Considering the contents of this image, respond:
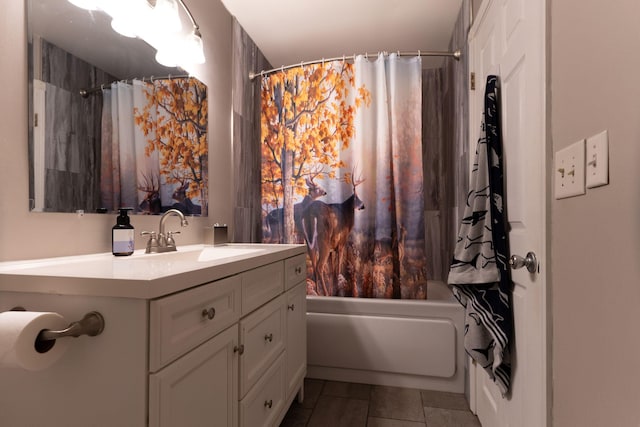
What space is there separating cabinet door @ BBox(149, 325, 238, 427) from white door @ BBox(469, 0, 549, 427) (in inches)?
35.6

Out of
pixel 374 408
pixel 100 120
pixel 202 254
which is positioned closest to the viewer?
pixel 100 120

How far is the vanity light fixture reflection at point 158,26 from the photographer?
124cm

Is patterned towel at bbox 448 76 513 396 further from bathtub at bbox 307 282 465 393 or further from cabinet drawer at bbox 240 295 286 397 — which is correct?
cabinet drawer at bbox 240 295 286 397

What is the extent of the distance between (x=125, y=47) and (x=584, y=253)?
1.64 meters

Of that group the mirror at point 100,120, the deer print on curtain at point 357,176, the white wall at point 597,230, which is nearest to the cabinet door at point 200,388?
the mirror at point 100,120

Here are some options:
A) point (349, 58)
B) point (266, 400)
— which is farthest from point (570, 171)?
point (349, 58)

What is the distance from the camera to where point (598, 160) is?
2.08ft

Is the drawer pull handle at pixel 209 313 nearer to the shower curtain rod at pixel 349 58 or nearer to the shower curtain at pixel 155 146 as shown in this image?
the shower curtain at pixel 155 146

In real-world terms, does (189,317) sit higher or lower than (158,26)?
lower

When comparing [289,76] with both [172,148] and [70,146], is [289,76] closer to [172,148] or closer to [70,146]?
[172,148]

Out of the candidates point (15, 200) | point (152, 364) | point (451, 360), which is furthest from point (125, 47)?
point (451, 360)

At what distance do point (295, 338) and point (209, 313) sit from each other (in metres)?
0.80

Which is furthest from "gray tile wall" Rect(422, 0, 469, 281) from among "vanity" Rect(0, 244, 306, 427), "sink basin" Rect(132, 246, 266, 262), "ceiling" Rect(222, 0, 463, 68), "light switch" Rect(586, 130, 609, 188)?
"vanity" Rect(0, 244, 306, 427)

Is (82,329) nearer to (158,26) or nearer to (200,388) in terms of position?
(200,388)
